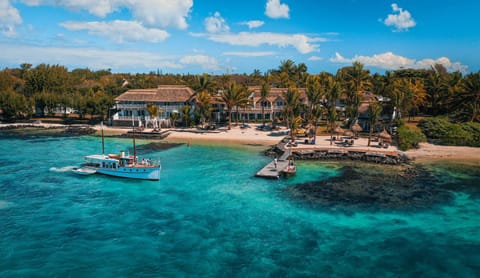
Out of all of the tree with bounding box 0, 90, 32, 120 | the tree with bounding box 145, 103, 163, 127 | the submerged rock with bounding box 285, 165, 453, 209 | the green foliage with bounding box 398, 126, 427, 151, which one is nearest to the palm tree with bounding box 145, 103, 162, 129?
the tree with bounding box 145, 103, 163, 127

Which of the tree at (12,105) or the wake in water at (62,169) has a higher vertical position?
the tree at (12,105)

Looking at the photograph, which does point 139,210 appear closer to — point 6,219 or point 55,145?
point 6,219

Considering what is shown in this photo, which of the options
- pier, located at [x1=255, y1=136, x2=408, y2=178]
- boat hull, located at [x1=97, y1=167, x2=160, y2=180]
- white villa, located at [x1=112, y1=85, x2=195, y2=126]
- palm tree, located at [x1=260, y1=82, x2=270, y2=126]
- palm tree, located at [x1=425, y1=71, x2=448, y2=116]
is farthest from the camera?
white villa, located at [x1=112, y1=85, x2=195, y2=126]

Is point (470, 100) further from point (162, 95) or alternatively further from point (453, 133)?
point (162, 95)

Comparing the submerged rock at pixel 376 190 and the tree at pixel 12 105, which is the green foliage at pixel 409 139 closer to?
the submerged rock at pixel 376 190

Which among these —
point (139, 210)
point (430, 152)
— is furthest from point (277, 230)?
point (430, 152)

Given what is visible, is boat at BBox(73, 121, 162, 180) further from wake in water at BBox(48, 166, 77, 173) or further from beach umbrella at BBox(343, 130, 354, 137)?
beach umbrella at BBox(343, 130, 354, 137)

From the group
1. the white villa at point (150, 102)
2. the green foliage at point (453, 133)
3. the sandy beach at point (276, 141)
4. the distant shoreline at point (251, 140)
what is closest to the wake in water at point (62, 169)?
the distant shoreline at point (251, 140)
